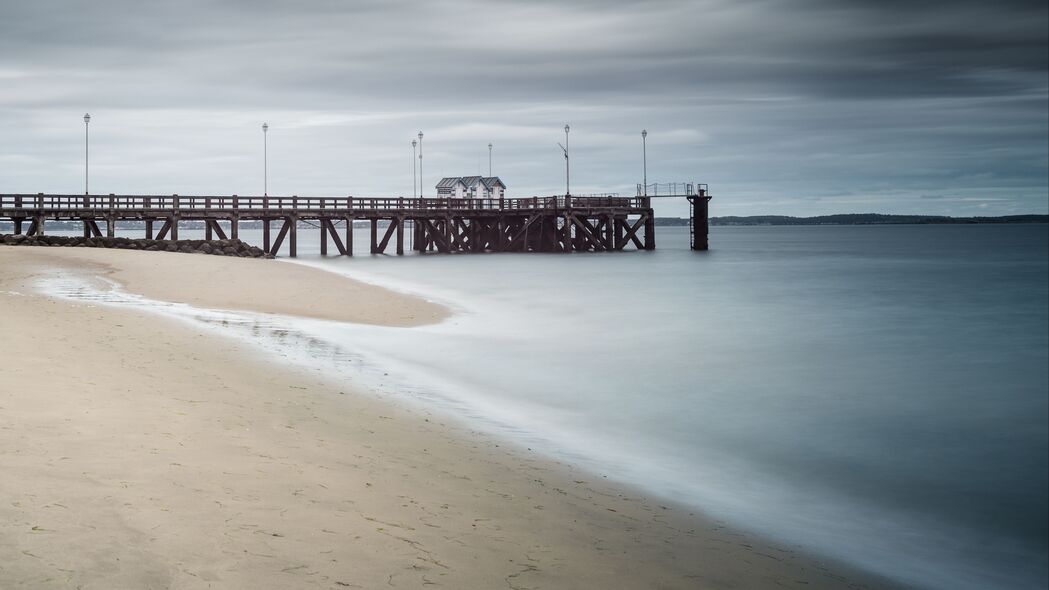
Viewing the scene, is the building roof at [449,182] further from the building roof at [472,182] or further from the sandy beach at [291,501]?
the sandy beach at [291,501]

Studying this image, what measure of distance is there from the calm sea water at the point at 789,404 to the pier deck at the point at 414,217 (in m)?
22.5

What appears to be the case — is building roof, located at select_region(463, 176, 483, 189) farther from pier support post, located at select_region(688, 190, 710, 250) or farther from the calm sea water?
the calm sea water

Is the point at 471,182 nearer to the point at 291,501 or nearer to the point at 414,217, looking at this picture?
the point at 414,217

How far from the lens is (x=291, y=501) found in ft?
21.0

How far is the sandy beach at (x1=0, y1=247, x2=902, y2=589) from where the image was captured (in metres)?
5.18

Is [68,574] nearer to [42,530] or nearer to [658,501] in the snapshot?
[42,530]

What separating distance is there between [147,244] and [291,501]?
4132 centimetres

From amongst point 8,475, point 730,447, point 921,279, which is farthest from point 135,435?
point 921,279

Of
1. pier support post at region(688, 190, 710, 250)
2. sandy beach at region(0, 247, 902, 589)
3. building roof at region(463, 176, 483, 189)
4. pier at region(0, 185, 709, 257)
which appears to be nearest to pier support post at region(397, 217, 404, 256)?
pier at region(0, 185, 709, 257)

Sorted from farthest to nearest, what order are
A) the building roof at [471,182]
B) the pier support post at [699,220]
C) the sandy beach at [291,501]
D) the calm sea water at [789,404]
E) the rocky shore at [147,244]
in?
the building roof at [471,182] < the pier support post at [699,220] < the rocky shore at [147,244] < the calm sea water at [789,404] < the sandy beach at [291,501]

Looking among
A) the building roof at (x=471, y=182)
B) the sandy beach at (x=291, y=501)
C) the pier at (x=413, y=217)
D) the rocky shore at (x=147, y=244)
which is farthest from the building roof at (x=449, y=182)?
the sandy beach at (x=291, y=501)

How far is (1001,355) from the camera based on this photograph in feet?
73.5

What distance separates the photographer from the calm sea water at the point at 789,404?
8.88m

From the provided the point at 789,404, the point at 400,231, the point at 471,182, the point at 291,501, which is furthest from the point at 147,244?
the point at 471,182
